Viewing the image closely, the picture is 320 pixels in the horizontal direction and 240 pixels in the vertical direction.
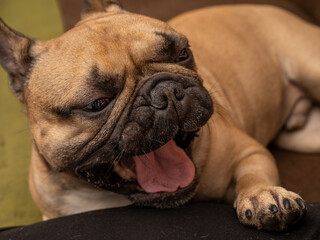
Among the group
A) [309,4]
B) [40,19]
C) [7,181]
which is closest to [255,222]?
[7,181]

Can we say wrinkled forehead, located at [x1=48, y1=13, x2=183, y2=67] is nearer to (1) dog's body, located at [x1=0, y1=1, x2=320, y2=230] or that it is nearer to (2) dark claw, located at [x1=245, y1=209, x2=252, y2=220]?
(1) dog's body, located at [x1=0, y1=1, x2=320, y2=230]

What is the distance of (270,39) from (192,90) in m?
0.96

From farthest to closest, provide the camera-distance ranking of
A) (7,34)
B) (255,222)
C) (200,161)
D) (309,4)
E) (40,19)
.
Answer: (40,19) → (309,4) → (200,161) → (7,34) → (255,222)

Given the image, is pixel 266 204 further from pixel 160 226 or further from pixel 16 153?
pixel 16 153

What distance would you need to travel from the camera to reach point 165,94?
125cm

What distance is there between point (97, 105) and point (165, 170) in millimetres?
324

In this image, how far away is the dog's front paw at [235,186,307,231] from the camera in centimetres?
115

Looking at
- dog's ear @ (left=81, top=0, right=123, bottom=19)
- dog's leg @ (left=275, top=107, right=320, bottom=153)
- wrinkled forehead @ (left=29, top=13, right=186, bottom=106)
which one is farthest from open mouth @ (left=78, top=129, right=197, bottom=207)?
dog's leg @ (left=275, top=107, right=320, bottom=153)

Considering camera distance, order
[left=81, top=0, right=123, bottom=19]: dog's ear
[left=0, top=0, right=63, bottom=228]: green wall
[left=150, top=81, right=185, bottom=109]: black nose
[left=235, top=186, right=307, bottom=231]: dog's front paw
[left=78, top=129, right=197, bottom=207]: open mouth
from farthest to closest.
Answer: [left=0, top=0, right=63, bottom=228]: green wall < [left=81, top=0, right=123, bottom=19]: dog's ear < [left=78, top=129, right=197, bottom=207]: open mouth < [left=150, top=81, right=185, bottom=109]: black nose < [left=235, top=186, right=307, bottom=231]: dog's front paw

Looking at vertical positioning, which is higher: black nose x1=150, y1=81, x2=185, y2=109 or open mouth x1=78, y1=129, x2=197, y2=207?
black nose x1=150, y1=81, x2=185, y2=109

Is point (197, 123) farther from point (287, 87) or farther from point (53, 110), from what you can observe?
point (287, 87)

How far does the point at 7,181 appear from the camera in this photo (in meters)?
2.04

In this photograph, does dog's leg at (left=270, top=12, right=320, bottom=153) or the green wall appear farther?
dog's leg at (left=270, top=12, right=320, bottom=153)

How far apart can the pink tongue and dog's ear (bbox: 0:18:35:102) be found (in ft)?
1.38
